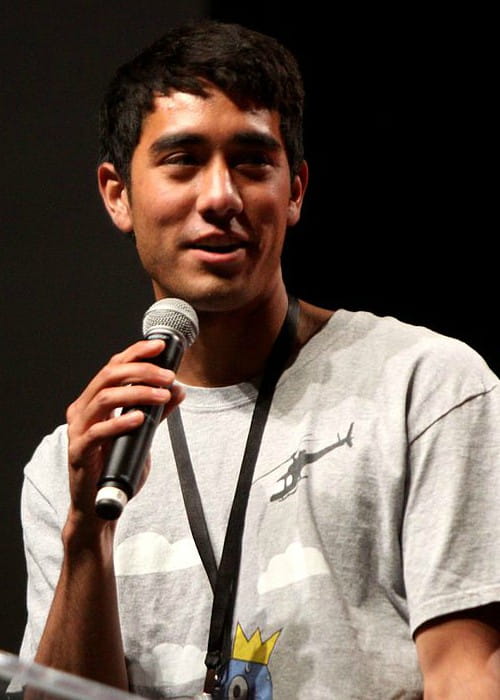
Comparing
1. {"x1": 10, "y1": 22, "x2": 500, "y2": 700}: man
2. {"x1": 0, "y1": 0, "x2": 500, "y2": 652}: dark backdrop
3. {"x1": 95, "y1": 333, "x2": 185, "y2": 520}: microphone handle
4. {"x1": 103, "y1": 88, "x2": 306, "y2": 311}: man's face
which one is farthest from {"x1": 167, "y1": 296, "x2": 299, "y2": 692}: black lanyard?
{"x1": 0, "y1": 0, "x2": 500, "y2": 652}: dark backdrop

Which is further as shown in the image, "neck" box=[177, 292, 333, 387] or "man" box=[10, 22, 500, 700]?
"neck" box=[177, 292, 333, 387]

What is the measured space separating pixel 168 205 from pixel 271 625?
66 centimetres

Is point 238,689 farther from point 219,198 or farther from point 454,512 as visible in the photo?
point 219,198

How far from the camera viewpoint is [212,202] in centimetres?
177

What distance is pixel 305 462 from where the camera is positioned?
1.73 m

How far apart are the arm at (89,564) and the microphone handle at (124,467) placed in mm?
76

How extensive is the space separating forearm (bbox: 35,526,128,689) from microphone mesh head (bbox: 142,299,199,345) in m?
0.32

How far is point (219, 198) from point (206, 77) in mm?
243

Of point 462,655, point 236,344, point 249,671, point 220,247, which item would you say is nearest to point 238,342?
point 236,344

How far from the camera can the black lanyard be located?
5.46ft

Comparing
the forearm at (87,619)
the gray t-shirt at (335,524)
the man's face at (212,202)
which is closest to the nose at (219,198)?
the man's face at (212,202)

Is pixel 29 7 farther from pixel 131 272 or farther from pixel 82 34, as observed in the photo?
pixel 131 272

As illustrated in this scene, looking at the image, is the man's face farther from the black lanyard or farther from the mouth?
the black lanyard

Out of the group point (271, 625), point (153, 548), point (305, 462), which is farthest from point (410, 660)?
point (153, 548)
